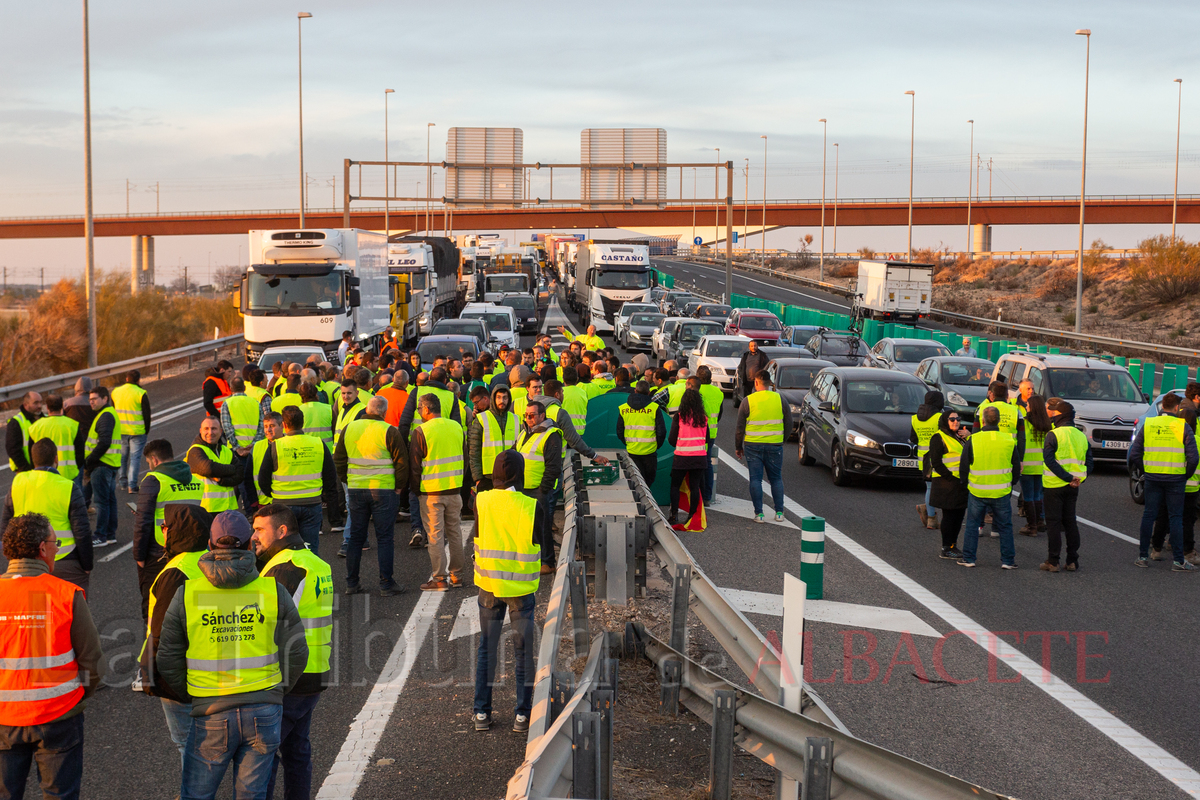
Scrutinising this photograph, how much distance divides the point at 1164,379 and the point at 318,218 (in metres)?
75.9

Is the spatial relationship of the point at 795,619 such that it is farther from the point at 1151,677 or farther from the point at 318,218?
the point at 318,218

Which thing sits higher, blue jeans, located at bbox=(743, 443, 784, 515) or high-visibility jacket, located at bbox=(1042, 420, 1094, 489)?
high-visibility jacket, located at bbox=(1042, 420, 1094, 489)

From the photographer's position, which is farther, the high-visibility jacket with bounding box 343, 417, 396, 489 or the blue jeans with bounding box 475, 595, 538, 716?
the high-visibility jacket with bounding box 343, 417, 396, 489

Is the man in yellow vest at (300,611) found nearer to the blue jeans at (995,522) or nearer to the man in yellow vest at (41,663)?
the man in yellow vest at (41,663)

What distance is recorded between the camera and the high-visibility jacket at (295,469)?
9.38m

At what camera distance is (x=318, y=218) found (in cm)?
8938

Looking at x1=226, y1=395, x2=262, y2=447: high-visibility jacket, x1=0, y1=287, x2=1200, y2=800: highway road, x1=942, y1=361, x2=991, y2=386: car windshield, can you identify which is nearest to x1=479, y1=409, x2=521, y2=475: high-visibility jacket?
x1=0, y1=287, x2=1200, y2=800: highway road

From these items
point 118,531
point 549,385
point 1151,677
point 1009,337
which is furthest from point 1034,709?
point 1009,337

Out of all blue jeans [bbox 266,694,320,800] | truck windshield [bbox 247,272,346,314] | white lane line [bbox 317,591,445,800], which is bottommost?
white lane line [bbox 317,591,445,800]

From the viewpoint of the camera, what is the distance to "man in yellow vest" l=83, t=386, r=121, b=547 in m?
11.7

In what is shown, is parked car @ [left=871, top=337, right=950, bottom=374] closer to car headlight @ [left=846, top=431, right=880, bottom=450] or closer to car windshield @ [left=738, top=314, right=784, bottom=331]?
car windshield @ [left=738, top=314, right=784, bottom=331]

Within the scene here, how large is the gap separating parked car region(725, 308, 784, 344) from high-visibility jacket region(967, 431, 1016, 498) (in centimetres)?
2012

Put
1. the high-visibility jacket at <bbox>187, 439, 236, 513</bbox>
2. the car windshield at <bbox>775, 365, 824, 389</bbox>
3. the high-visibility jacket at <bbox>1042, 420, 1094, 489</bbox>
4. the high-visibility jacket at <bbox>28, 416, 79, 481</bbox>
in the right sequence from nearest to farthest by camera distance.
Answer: the high-visibility jacket at <bbox>187, 439, 236, 513</bbox>
the high-visibility jacket at <bbox>28, 416, 79, 481</bbox>
the high-visibility jacket at <bbox>1042, 420, 1094, 489</bbox>
the car windshield at <bbox>775, 365, 824, 389</bbox>

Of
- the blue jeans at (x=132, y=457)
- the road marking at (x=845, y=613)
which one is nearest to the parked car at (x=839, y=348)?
the blue jeans at (x=132, y=457)
